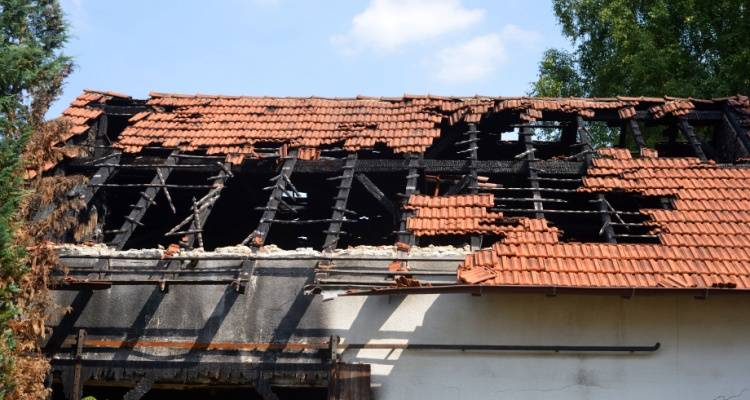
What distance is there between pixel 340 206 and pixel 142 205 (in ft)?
9.41

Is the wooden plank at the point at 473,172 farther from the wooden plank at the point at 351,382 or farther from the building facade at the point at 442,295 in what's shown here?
the wooden plank at the point at 351,382

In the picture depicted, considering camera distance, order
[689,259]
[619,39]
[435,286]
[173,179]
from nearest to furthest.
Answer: [435,286] → [689,259] → [173,179] → [619,39]

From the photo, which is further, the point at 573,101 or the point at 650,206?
the point at 573,101

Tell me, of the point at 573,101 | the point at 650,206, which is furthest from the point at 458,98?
the point at 650,206

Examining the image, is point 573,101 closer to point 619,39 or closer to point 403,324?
point 403,324

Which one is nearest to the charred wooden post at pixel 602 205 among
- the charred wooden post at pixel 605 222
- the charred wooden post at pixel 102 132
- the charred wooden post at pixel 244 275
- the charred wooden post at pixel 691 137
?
the charred wooden post at pixel 605 222

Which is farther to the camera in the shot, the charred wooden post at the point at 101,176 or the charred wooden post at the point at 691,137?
the charred wooden post at the point at 691,137

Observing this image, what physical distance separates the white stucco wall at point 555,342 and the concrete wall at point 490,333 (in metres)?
0.01

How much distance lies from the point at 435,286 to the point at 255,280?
7.93 feet

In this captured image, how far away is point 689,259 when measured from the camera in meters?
10.1

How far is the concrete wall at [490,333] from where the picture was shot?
9.72 meters

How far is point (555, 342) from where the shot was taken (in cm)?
986

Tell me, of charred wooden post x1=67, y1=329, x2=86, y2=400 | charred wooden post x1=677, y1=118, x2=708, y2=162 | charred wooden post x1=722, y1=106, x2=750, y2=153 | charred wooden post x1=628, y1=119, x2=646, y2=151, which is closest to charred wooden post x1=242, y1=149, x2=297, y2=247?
charred wooden post x1=67, y1=329, x2=86, y2=400

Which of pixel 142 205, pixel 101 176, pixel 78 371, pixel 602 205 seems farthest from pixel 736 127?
pixel 78 371
